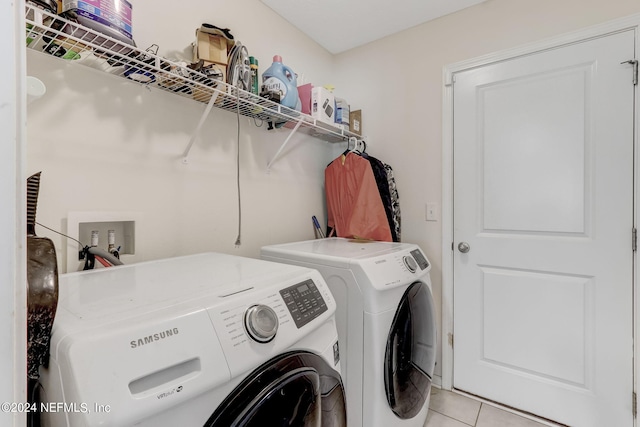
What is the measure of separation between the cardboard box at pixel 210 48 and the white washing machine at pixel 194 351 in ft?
3.13

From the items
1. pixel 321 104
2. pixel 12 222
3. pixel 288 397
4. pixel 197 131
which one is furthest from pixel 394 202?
pixel 12 222

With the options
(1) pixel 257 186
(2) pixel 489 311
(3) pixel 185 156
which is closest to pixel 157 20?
(3) pixel 185 156

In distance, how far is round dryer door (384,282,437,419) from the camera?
128cm

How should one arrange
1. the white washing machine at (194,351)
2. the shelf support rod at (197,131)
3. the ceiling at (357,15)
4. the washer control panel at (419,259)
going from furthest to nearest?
1. the ceiling at (357,15)
2. the washer control panel at (419,259)
3. the shelf support rod at (197,131)
4. the white washing machine at (194,351)

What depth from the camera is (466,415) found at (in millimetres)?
1735

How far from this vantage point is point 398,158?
2197 mm

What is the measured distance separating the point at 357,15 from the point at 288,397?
2207 millimetres

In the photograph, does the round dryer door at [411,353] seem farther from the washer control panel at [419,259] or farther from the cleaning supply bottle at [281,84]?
the cleaning supply bottle at [281,84]

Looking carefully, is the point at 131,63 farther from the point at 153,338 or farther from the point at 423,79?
the point at 423,79

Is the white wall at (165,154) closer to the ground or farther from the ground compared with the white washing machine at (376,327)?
farther from the ground

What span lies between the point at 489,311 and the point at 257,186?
1637mm

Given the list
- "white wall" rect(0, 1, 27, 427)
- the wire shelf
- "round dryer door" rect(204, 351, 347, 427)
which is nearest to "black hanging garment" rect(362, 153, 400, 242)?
the wire shelf

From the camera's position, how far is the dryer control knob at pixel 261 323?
26.9 inches

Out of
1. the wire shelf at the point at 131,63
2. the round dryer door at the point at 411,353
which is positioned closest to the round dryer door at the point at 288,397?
the round dryer door at the point at 411,353
